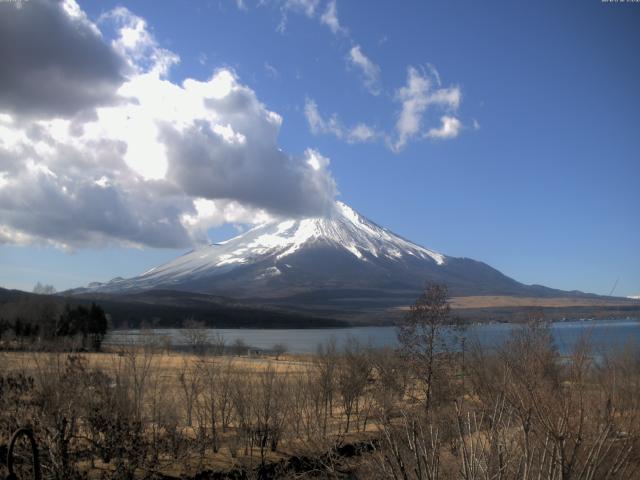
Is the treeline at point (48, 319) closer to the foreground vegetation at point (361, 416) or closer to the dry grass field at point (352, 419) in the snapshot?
the dry grass field at point (352, 419)

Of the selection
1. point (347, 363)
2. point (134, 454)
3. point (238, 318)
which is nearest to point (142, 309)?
point (238, 318)

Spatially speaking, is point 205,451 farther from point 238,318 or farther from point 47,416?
point 238,318

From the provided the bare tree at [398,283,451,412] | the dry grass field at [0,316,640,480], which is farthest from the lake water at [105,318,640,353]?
the bare tree at [398,283,451,412]

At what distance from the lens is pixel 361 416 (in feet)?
108

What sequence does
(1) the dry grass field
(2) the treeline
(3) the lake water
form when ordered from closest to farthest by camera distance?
(1) the dry grass field
(3) the lake water
(2) the treeline

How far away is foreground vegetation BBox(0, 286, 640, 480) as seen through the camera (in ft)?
21.1

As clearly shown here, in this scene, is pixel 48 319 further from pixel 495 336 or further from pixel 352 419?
pixel 352 419

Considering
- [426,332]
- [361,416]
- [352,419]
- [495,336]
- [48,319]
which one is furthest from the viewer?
[48,319]

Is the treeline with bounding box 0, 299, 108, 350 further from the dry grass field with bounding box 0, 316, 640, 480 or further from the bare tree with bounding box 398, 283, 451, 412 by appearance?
the bare tree with bounding box 398, 283, 451, 412

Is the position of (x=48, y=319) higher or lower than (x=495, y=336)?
lower

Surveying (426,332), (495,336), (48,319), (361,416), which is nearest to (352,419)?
(361,416)

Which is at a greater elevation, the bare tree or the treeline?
the bare tree

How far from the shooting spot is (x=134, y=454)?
1605 cm

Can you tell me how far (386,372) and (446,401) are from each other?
8.94 metres
